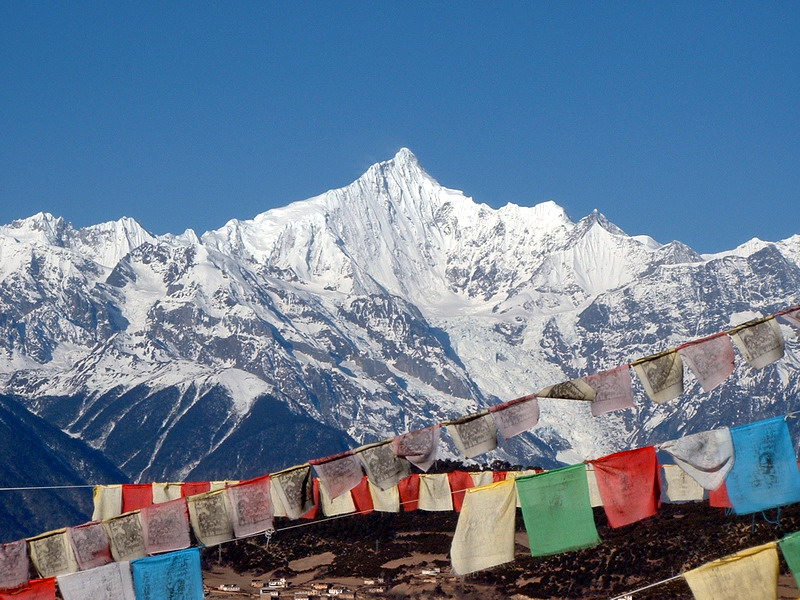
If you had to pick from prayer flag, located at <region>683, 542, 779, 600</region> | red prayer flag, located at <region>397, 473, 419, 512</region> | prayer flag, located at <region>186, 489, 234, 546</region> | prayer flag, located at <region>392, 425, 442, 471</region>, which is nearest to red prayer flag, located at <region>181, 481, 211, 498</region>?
red prayer flag, located at <region>397, 473, 419, 512</region>

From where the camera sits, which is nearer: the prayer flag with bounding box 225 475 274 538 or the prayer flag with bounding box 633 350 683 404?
the prayer flag with bounding box 633 350 683 404

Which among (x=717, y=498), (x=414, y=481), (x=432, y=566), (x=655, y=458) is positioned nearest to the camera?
(x=655, y=458)

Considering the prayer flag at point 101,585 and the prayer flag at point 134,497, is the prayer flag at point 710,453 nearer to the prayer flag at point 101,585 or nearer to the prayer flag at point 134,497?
the prayer flag at point 101,585

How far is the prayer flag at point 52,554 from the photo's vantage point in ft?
130

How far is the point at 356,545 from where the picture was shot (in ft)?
348

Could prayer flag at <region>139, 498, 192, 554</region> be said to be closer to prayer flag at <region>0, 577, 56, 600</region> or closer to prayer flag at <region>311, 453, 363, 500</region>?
prayer flag at <region>0, 577, 56, 600</region>

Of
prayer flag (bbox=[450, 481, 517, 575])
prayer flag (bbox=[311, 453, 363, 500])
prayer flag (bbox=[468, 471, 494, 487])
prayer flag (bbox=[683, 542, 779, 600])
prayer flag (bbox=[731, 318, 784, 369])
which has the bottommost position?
prayer flag (bbox=[683, 542, 779, 600])

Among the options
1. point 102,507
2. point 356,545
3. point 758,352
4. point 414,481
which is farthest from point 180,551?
point 356,545

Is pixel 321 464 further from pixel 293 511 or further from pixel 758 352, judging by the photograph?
pixel 758 352

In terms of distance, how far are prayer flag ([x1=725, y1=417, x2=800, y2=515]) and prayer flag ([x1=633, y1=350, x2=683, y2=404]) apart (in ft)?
9.90

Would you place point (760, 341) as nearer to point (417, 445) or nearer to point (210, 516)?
point (417, 445)

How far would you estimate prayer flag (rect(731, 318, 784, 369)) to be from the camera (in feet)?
111

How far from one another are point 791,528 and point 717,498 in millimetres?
31358

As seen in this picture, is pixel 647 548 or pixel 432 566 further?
pixel 432 566
